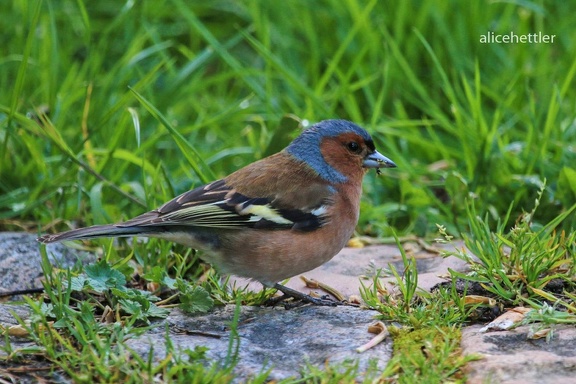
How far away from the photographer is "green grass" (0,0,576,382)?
427 centimetres

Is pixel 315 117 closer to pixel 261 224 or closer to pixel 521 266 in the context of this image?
pixel 261 224

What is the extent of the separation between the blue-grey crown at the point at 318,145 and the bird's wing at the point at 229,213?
1.06ft

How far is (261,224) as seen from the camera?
4008 millimetres

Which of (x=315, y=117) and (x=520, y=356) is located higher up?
(x=315, y=117)

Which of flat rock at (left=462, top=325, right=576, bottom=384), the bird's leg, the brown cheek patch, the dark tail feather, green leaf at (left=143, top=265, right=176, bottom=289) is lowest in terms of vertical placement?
the bird's leg

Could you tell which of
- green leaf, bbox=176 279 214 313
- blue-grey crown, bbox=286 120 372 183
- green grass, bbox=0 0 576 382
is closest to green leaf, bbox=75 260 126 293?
green grass, bbox=0 0 576 382

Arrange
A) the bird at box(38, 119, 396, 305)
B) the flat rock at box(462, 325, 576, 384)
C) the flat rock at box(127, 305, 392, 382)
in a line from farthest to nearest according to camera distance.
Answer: the bird at box(38, 119, 396, 305) < the flat rock at box(127, 305, 392, 382) < the flat rock at box(462, 325, 576, 384)

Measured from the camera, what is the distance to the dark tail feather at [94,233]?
372cm

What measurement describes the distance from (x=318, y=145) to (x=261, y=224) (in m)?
0.73

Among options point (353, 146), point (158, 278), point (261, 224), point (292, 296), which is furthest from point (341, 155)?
point (158, 278)

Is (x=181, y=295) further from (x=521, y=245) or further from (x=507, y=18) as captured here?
(x=507, y=18)

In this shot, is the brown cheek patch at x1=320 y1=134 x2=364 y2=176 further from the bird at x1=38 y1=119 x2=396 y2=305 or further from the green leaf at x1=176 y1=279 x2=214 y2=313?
the green leaf at x1=176 y1=279 x2=214 y2=313

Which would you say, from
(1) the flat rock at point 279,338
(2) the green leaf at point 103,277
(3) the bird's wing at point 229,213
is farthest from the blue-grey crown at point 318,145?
(2) the green leaf at point 103,277

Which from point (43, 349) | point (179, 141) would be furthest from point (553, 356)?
point (179, 141)
